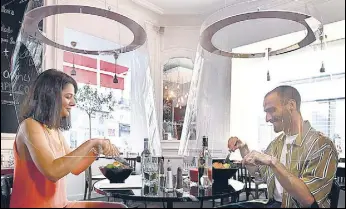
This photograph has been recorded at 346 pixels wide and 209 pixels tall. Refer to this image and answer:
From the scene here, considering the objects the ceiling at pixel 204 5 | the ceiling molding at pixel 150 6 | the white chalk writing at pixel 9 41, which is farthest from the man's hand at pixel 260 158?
the white chalk writing at pixel 9 41

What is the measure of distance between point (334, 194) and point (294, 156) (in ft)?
0.51

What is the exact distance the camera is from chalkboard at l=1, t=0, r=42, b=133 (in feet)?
2.97

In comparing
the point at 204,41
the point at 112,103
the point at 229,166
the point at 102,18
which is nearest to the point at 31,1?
the point at 102,18

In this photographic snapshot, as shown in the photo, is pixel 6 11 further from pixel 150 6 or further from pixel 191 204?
pixel 191 204

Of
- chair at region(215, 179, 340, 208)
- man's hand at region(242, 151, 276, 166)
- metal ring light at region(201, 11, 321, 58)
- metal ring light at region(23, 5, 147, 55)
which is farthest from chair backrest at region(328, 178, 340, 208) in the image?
metal ring light at region(23, 5, 147, 55)

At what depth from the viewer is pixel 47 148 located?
33.4 inches

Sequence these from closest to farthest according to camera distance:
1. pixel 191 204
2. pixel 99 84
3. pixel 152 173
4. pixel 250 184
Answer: pixel 99 84 < pixel 191 204 < pixel 250 184 < pixel 152 173

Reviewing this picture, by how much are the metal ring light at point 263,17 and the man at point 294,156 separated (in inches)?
4.7

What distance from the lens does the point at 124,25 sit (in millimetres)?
910

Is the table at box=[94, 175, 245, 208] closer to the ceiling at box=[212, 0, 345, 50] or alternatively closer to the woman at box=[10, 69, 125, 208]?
the woman at box=[10, 69, 125, 208]

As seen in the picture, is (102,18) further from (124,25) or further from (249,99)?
(249,99)

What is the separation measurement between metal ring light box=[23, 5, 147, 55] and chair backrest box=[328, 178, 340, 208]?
2.21 feet

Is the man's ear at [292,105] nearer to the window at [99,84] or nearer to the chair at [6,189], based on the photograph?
the window at [99,84]

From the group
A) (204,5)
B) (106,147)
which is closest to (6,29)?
(106,147)
